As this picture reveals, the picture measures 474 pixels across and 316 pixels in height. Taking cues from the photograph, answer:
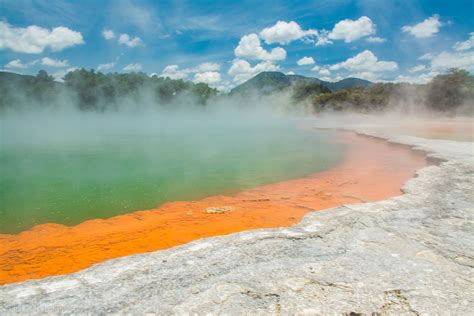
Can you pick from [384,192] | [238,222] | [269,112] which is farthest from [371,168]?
[269,112]

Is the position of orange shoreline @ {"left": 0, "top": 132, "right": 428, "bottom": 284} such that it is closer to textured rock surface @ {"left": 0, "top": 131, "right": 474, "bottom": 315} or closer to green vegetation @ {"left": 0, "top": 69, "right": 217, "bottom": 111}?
textured rock surface @ {"left": 0, "top": 131, "right": 474, "bottom": 315}

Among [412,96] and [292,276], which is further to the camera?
[412,96]

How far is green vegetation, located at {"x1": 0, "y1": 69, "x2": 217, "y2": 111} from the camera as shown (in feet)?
143

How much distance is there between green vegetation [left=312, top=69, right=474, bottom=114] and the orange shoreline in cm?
2569

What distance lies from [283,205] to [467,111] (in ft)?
92.3

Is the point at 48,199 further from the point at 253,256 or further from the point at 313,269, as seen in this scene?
the point at 313,269

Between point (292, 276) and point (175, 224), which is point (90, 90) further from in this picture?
point (292, 276)

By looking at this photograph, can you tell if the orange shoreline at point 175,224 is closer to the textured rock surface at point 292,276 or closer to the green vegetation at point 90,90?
the textured rock surface at point 292,276

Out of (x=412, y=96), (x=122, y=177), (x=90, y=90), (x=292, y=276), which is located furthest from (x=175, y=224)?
(x=90, y=90)

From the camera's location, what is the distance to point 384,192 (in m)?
5.41

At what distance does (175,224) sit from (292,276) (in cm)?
265

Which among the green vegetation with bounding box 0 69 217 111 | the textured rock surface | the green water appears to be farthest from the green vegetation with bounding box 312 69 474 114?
the textured rock surface

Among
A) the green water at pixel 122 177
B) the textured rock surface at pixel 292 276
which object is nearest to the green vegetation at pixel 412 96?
the green water at pixel 122 177

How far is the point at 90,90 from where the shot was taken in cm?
4709
